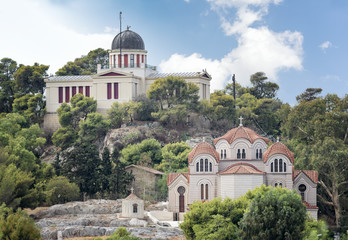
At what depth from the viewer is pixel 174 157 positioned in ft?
350

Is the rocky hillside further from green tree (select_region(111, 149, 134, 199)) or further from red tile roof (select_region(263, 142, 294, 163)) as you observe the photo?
red tile roof (select_region(263, 142, 294, 163))

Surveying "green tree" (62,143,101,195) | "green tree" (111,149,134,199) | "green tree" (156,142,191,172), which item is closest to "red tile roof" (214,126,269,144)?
"green tree" (111,149,134,199)

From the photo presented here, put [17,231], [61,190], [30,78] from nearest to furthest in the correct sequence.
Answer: [17,231] → [61,190] → [30,78]

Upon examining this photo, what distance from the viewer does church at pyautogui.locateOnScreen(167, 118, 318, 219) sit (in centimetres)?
8962

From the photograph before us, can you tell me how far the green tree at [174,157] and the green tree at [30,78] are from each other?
2329cm

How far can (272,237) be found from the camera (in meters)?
71.9

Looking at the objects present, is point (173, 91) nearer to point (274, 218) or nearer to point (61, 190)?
point (61, 190)

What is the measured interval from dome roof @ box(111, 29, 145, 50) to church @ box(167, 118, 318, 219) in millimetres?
31922

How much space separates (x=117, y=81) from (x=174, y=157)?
55.7ft

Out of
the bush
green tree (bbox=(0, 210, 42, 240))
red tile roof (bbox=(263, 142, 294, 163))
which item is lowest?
green tree (bbox=(0, 210, 42, 240))

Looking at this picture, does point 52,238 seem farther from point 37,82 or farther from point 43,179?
point 37,82

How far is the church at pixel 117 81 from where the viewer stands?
11969 cm

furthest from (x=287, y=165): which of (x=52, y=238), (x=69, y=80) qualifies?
(x=69, y=80)

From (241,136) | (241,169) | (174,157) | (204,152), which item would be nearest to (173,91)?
(174,157)
